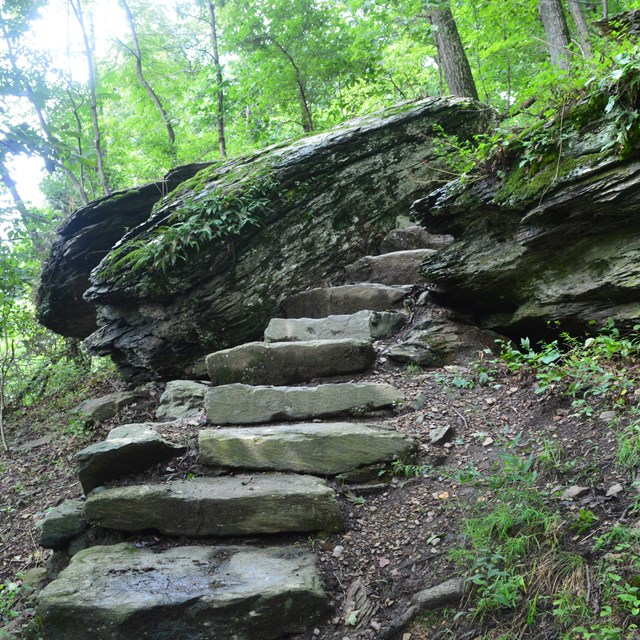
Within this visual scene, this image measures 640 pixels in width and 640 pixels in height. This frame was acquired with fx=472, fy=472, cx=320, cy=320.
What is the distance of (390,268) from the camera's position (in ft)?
24.5

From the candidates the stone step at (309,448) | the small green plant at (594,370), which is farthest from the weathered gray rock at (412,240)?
the stone step at (309,448)

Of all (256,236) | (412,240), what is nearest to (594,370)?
(412,240)

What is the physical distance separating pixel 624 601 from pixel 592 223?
3.58 metres

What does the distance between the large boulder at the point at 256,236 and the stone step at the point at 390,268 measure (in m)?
0.37

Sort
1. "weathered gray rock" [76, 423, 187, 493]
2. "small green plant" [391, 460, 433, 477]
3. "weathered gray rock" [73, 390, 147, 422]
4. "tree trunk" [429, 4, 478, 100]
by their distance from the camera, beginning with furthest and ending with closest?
"tree trunk" [429, 4, 478, 100], "weathered gray rock" [73, 390, 147, 422], "weathered gray rock" [76, 423, 187, 493], "small green plant" [391, 460, 433, 477]

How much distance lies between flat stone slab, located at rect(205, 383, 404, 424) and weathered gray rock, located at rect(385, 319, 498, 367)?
73 centimetres

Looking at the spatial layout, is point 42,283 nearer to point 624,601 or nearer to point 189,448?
Answer: point 189,448

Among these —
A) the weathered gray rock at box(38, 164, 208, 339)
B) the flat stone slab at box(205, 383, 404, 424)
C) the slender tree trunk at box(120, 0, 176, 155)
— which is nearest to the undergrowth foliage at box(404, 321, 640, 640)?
the flat stone slab at box(205, 383, 404, 424)

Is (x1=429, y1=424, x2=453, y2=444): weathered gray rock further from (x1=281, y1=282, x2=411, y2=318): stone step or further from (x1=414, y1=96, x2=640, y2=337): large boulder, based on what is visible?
(x1=281, y1=282, x2=411, y2=318): stone step

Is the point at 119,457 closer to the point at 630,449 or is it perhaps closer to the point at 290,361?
the point at 290,361

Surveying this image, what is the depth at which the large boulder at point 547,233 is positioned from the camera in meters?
4.47

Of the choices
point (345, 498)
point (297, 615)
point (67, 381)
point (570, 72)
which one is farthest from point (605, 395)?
point (67, 381)

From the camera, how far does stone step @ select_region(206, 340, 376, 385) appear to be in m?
5.51

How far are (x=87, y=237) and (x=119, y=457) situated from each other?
21.4 feet
